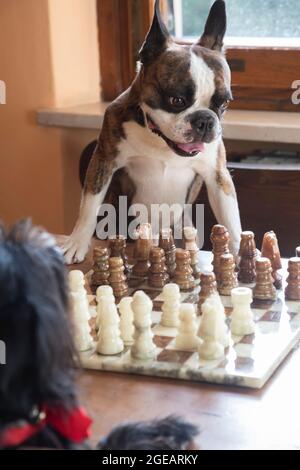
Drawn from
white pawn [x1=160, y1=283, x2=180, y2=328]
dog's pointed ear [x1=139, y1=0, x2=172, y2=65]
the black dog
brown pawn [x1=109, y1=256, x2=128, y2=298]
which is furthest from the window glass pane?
the black dog

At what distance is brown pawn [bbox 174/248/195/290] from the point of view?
1.68 metres

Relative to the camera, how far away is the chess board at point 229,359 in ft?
4.24

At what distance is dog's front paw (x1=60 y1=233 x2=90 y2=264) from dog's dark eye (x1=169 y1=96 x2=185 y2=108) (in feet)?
1.24

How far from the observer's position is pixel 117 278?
1.66 metres

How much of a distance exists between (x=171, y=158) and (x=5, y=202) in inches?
40.3

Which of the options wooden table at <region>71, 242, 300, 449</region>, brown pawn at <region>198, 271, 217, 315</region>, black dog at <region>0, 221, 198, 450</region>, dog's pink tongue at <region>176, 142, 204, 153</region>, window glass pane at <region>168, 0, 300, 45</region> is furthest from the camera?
window glass pane at <region>168, 0, 300, 45</region>

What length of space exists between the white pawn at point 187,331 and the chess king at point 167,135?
0.59m

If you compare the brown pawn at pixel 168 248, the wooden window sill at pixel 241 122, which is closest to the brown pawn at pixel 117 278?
the brown pawn at pixel 168 248

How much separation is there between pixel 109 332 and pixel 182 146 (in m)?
0.65

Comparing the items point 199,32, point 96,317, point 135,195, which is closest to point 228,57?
point 199,32

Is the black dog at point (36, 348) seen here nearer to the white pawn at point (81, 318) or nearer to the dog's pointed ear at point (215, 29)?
the white pawn at point (81, 318)

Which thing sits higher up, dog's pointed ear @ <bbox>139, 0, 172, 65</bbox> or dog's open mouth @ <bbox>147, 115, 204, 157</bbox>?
dog's pointed ear @ <bbox>139, 0, 172, 65</bbox>

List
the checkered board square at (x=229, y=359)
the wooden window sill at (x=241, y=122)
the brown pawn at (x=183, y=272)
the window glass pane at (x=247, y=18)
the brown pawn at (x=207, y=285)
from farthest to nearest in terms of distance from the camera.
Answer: the window glass pane at (x=247, y=18) < the wooden window sill at (x=241, y=122) < the brown pawn at (x=183, y=272) < the brown pawn at (x=207, y=285) < the checkered board square at (x=229, y=359)

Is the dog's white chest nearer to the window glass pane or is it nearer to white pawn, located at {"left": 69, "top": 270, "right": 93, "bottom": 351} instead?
white pawn, located at {"left": 69, "top": 270, "right": 93, "bottom": 351}
